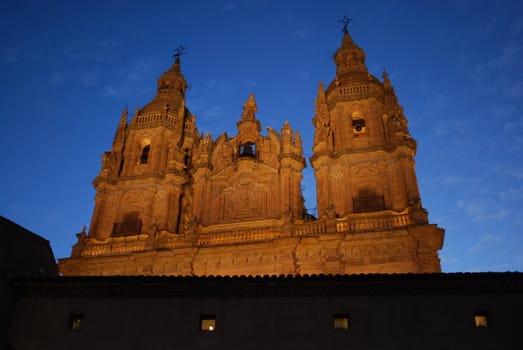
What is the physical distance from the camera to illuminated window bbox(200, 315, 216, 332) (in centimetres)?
1681

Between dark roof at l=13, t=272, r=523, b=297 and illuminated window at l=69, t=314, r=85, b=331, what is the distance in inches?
28.0

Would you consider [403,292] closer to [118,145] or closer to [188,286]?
[188,286]

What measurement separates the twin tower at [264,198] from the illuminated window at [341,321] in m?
12.6

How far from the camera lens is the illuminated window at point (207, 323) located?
1681 cm

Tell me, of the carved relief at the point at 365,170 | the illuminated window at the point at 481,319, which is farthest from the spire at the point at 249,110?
the illuminated window at the point at 481,319

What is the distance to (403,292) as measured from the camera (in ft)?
55.2

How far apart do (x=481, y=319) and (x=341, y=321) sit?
166 inches

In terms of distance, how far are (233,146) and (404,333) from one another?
24.6 metres

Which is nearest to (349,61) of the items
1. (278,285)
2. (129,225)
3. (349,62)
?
(349,62)

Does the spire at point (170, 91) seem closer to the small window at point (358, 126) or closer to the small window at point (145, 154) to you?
the small window at point (145, 154)

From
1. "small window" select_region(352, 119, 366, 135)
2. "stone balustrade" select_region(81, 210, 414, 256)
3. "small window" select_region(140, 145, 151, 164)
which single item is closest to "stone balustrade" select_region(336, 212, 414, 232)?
"stone balustrade" select_region(81, 210, 414, 256)

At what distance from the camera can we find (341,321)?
1658 cm

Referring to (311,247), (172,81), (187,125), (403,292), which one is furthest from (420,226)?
(172,81)

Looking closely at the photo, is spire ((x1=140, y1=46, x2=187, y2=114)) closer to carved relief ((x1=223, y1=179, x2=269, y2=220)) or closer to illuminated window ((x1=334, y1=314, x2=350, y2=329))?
carved relief ((x1=223, y1=179, x2=269, y2=220))
